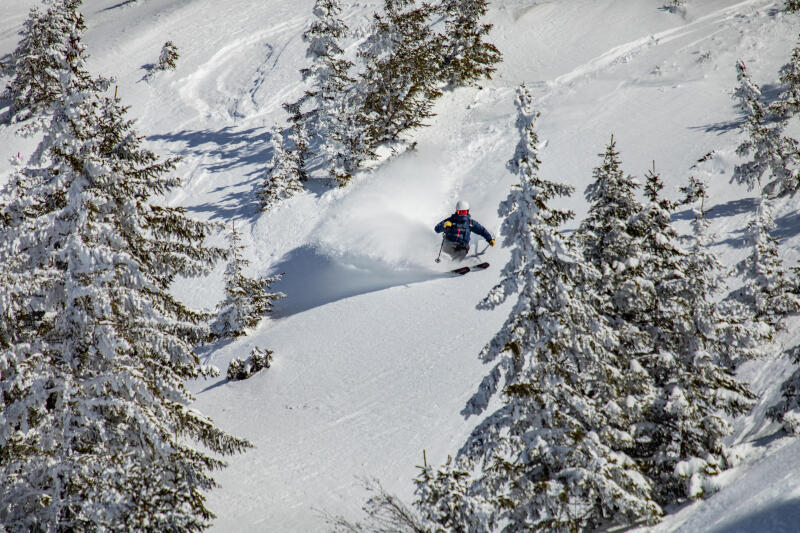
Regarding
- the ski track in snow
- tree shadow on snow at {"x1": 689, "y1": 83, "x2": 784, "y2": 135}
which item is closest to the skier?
tree shadow on snow at {"x1": 689, "y1": 83, "x2": 784, "y2": 135}

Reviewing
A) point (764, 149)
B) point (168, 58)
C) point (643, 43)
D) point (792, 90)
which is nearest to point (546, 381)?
point (764, 149)

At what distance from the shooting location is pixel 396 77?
27.8 metres

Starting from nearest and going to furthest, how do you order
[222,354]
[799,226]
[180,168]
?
[799,226] < [222,354] < [180,168]

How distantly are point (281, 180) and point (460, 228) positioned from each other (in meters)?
11.1

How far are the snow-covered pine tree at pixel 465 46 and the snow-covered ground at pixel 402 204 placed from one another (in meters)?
1.06

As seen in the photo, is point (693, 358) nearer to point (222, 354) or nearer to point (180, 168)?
point (222, 354)

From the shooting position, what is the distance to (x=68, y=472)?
27.9 ft

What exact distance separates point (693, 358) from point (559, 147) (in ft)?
58.5

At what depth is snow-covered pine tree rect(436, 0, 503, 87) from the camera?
30.0 metres

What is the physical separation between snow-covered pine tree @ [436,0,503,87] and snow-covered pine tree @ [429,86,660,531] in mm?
24047

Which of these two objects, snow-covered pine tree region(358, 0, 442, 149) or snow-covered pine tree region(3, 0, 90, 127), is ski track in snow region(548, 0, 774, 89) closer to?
snow-covered pine tree region(358, 0, 442, 149)

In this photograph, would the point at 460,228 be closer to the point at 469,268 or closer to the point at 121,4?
the point at 469,268

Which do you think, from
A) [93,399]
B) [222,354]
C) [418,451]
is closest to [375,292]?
[222,354]

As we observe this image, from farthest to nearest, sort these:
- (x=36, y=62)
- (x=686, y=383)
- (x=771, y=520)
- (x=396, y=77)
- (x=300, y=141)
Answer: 1. (x=36, y=62)
2. (x=300, y=141)
3. (x=396, y=77)
4. (x=686, y=383)
5. (x=771, y=520)
